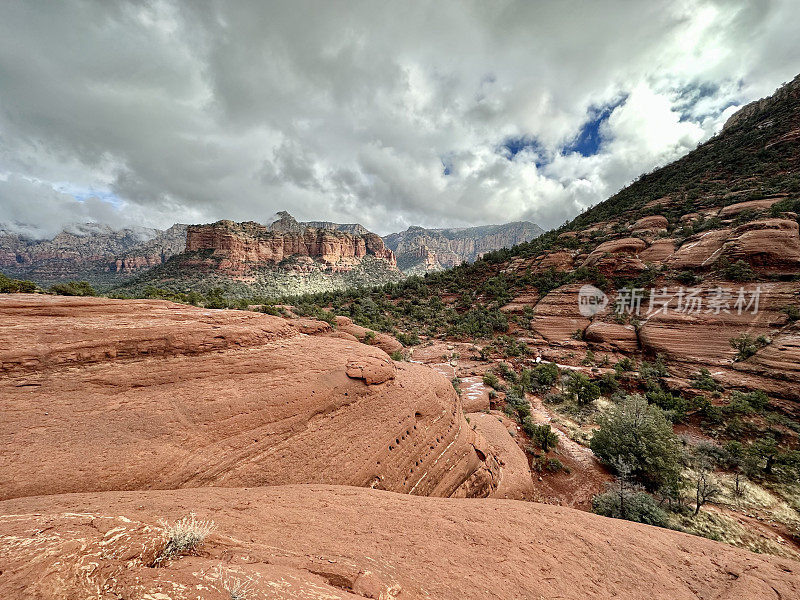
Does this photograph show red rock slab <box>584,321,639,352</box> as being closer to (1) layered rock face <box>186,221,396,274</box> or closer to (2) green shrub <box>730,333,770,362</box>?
(2) green shrub <box>730,333,770,362</box>

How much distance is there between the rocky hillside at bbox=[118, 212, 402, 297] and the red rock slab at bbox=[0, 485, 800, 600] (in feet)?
235

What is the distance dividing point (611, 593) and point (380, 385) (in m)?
6.23

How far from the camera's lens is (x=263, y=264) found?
90.6 m

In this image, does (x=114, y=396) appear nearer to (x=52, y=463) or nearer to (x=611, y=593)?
(x=52, y=463)

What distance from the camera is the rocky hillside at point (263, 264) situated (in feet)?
236

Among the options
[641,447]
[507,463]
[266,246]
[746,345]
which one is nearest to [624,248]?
[746,345]

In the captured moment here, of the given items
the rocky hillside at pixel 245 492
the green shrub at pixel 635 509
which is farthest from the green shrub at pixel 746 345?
the rocky hillside at pixel 245 492

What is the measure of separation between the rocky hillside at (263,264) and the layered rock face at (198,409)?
6716 centimetres

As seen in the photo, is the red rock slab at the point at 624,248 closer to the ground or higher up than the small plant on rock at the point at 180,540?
higher up

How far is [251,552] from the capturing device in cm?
338

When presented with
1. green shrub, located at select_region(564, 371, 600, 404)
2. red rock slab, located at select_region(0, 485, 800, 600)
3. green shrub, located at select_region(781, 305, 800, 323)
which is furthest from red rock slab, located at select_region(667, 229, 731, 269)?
red rock slab, located at select_region(0, 485, 800, 600)

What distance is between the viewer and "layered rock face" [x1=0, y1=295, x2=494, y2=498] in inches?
193

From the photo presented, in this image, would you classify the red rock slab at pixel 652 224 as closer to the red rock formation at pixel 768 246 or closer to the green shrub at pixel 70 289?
the red rock formation at pixel 768 246

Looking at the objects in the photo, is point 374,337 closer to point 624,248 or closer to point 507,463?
point 507,463
